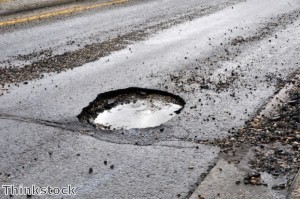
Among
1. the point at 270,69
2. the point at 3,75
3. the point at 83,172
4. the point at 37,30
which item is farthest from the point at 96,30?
the point at 83,172

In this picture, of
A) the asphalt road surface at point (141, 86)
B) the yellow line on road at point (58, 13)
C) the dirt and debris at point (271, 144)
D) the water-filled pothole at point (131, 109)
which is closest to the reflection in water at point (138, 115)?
the water-filled pothole at point (131, 109)

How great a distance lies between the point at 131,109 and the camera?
524 cm

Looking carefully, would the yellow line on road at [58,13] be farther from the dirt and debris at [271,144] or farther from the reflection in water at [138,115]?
the dirt and debris at [271,144]

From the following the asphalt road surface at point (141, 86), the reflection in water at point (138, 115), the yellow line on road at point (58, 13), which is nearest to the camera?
the asphalt road surface at point (141, 86)

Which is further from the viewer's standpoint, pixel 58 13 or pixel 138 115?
pixel 58 13

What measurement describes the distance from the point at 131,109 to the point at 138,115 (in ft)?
0.70

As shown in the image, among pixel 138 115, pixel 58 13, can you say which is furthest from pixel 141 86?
pixel 58 13

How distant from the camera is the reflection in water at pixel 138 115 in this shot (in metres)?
4.83

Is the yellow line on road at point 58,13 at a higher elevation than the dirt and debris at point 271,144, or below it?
higher

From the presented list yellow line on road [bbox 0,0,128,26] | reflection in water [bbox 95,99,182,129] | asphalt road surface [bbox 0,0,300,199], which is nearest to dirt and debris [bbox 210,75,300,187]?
asphalt road surface [bbox 0,0,300,199]

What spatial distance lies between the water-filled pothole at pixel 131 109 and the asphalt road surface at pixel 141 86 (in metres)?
0.14

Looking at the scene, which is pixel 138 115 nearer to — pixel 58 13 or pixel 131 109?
pixel 131 109

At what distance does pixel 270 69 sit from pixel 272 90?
101 centimetres

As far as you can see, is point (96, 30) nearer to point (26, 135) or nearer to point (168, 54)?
point (168, 54)
